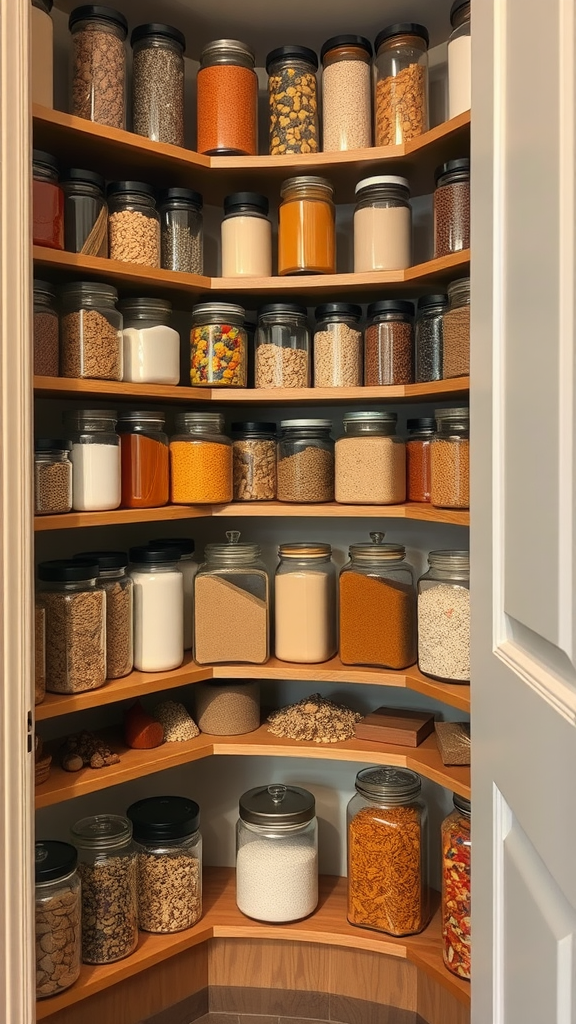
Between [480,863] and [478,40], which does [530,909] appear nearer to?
[480,863]

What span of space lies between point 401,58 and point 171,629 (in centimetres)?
122

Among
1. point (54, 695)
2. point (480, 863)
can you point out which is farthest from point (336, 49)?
point (480, 863)

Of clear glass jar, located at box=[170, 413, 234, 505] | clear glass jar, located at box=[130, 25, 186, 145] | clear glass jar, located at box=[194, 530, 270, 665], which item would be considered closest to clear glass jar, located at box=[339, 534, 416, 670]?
clear glass jar, located at box=[194, 530, 270, 665]

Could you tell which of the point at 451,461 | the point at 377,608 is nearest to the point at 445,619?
the point at 377,608

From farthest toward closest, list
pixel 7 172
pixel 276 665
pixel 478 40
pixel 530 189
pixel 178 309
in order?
pixel 178 309, pixel 276 665, pixel 7 172, pixel 478 40, pixel 530 189

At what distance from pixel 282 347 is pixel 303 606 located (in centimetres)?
54

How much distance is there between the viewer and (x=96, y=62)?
159cm

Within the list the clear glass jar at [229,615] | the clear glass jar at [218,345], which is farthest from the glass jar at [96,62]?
the clear glass jar at [229,615]

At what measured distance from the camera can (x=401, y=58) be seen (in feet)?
5.52

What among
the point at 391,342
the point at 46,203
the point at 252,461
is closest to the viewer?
the point at 46,203

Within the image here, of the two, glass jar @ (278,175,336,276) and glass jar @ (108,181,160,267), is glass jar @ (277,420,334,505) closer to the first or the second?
glass jar @ (278,175,336,276)

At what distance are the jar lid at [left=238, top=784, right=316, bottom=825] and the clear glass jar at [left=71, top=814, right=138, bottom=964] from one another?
10.1 inches

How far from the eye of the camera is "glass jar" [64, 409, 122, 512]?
1.57 metres

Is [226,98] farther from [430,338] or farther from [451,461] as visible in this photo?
[451,461]
